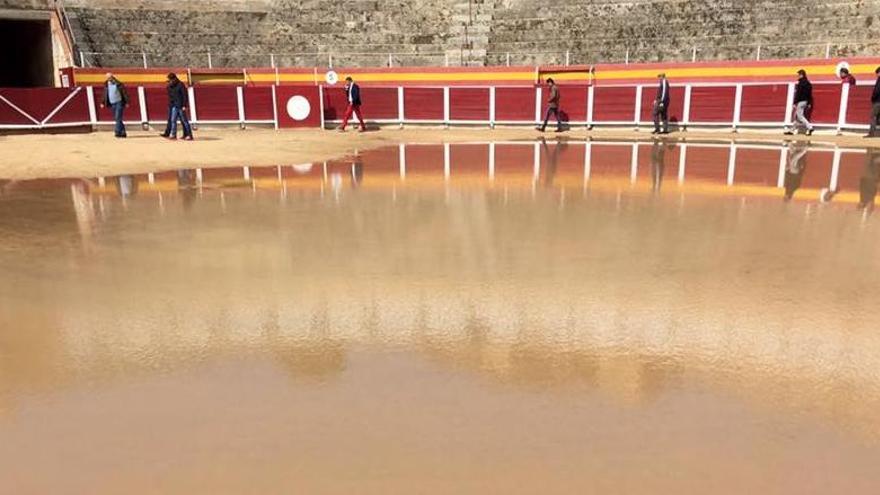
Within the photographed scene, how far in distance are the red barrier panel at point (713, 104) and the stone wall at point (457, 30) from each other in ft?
7.04

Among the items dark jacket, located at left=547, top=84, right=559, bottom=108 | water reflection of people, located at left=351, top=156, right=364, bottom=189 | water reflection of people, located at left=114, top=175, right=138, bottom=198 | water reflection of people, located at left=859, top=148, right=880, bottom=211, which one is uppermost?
dark jacket, located at left=547, top=84, right=559, bottom=108

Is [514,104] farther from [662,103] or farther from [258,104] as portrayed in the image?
[258,104]

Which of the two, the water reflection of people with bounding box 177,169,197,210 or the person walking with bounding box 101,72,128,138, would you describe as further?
the person walking with bounding box 101,72,128,138

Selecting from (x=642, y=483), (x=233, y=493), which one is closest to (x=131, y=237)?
(x=233, y=493)

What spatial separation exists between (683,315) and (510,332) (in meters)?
0.88

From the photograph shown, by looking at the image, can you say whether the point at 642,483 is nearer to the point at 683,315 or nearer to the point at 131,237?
the point at 683,315

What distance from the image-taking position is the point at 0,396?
238cm

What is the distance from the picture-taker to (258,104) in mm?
15383

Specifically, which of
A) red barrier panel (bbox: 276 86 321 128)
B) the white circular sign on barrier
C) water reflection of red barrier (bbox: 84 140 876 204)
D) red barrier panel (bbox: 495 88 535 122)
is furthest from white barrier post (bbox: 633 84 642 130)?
the white circular sign on barrier

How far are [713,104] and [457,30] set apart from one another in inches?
306

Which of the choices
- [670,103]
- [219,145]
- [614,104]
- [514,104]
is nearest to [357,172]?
[219,145]

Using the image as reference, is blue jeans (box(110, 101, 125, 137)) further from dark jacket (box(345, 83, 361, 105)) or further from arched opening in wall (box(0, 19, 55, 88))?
arched opening in wall (box(0, 19, 55, 88))

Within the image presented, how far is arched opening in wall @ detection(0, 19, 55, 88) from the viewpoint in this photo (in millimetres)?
18578

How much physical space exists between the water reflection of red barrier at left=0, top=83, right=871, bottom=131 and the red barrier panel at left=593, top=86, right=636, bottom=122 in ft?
0.07
